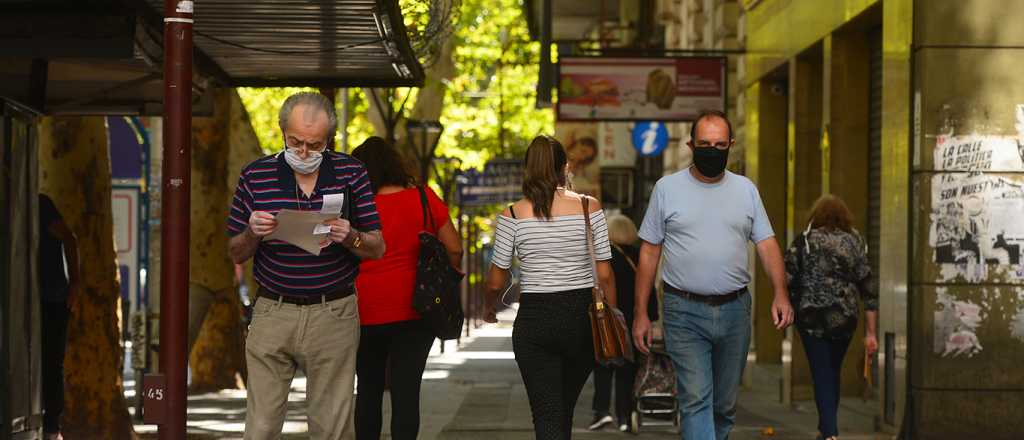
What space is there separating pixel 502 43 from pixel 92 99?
37466mm

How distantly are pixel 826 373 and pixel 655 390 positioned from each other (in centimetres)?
203

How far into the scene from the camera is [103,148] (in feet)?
41.2

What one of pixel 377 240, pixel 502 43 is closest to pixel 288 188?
pixel 377 240

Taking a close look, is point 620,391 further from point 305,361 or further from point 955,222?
point 305,361

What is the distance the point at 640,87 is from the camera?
2003cm

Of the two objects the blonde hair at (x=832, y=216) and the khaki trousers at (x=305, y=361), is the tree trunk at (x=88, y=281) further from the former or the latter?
the khaki trousers at (x=305, y=361)

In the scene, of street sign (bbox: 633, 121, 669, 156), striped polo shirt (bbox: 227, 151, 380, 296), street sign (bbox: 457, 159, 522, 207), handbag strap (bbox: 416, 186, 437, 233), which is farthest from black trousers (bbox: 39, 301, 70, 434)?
street sign (bbox: 457, 159, 522, 207)

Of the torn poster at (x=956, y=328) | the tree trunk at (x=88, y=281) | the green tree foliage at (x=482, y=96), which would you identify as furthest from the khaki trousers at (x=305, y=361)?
the green tree foliage at (x=482, y=96)

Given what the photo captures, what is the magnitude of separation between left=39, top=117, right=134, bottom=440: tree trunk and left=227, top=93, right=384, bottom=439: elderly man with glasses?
5.71m

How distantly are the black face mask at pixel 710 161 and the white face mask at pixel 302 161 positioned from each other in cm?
238

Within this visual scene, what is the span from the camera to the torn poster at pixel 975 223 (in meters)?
12.1

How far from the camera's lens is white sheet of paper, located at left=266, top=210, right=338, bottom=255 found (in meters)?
6.37

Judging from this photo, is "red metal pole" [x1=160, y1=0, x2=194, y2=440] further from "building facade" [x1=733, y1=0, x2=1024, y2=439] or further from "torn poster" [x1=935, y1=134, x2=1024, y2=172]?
"torn poster" [x1=935, y1=134, x2=1024, y2=172]

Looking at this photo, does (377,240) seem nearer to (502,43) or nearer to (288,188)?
(288,188)
